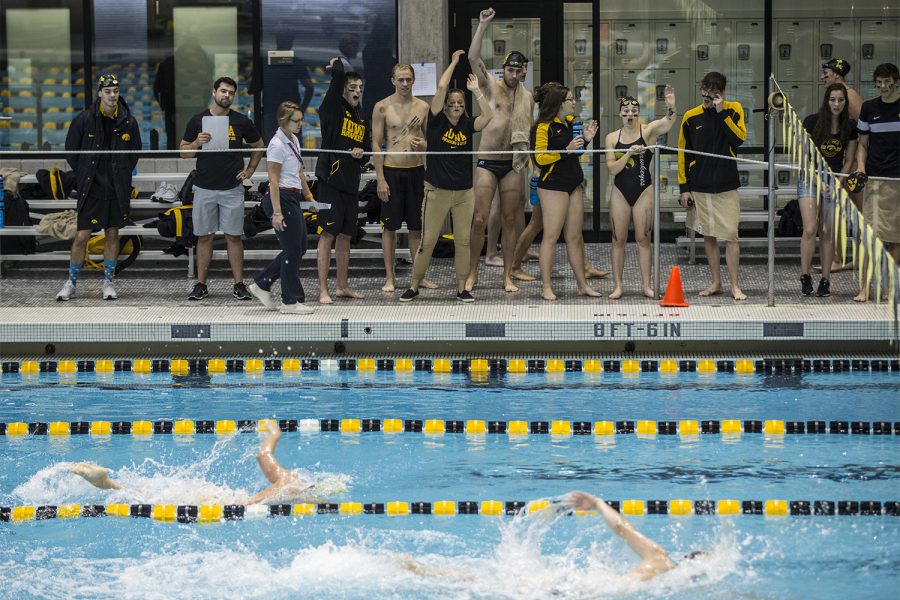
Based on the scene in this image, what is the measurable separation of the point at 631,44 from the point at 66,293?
255 inches

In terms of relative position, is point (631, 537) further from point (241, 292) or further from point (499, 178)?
point (241, 292)

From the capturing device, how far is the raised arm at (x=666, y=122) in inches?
392

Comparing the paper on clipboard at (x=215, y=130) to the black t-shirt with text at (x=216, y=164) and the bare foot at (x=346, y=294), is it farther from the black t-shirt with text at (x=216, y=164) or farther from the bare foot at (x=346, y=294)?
the bare foot at (x=346, y=294)

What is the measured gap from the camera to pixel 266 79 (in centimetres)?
1387

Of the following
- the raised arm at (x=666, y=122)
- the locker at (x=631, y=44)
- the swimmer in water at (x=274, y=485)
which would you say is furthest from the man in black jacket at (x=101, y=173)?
the locker at (x=631, y=44)

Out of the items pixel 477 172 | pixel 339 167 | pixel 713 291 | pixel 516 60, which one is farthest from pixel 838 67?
pixel 339 167

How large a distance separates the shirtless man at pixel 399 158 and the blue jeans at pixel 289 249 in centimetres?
95

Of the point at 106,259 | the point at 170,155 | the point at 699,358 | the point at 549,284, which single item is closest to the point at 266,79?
the point at 170,155

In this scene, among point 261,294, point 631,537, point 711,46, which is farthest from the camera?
point 711,46

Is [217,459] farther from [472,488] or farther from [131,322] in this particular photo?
[131,322]

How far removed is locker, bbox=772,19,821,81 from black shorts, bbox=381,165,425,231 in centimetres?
499

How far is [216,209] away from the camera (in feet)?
34.8

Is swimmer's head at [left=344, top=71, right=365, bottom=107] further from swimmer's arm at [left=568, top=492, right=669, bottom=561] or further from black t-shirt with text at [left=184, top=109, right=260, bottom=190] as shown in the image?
swimmer's arm at [left=568, top=492, right=669, bottom=561]

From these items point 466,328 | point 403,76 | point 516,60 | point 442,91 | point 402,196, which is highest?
point 516,60
